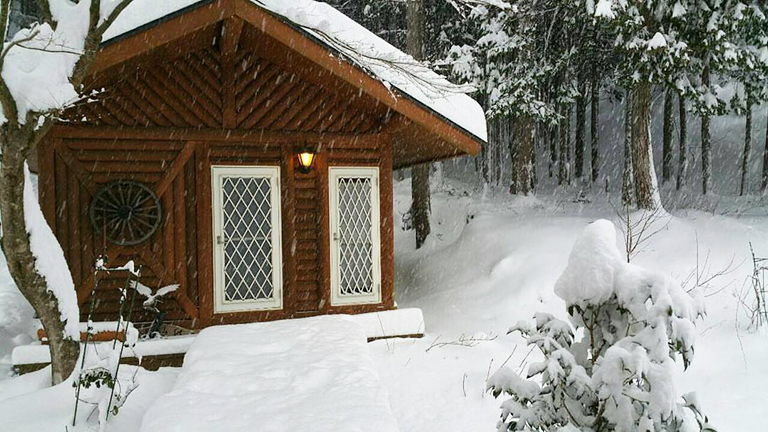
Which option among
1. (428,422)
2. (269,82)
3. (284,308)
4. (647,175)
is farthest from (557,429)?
(647,175)

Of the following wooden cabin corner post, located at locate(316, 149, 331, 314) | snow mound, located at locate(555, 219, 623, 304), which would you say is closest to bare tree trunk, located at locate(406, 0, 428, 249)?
wooden cabin corner post, located at locate(316, 149, 331, 314)

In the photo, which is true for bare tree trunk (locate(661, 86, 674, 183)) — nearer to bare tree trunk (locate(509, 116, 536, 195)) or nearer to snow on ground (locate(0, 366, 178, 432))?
bare tree trunk (locate(509, 116, 536, 195))

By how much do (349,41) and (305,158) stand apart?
1481 mm

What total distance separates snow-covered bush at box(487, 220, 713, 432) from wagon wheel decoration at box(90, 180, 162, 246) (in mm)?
4760

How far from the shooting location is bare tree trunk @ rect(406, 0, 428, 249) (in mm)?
11203

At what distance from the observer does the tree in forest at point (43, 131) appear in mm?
3750

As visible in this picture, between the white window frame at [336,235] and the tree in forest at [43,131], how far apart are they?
3.00 metres

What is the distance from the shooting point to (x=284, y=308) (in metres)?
6.45

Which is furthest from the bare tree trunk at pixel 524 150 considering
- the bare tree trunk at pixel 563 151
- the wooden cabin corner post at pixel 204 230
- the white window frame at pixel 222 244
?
the wooden cabin corner post at pixel 204 230

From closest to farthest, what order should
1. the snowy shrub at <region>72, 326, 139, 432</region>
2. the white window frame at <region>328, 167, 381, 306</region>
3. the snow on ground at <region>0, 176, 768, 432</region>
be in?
1. the snowy shrub at <region>72, 326, 139, 432</region>
2. the snow on ground at <region>0, 176, 768, 432</region>
3. the white window frame at <region>328, 167, 381, 306</region>

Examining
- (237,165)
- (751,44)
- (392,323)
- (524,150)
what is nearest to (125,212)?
(237,165)

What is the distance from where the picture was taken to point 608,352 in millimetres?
2203

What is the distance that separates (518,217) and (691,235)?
3.42 meters

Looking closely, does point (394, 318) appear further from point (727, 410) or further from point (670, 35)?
point (670, 35)
